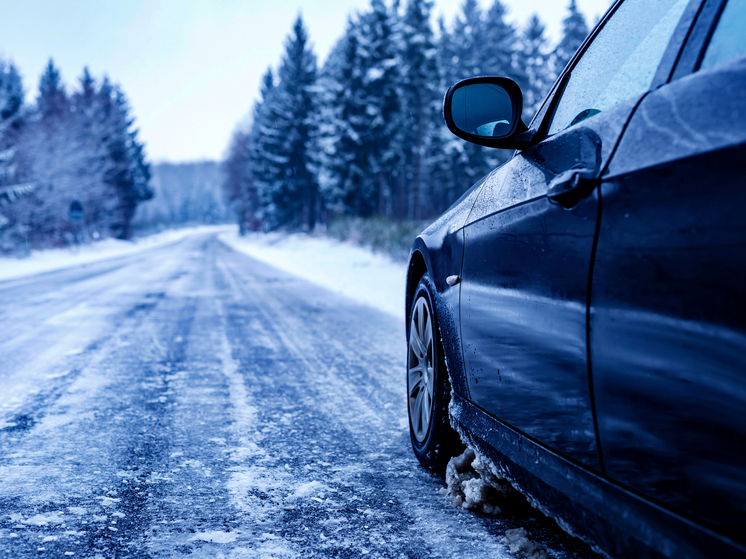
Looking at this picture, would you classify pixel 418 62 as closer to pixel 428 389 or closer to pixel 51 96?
pixel 51 96

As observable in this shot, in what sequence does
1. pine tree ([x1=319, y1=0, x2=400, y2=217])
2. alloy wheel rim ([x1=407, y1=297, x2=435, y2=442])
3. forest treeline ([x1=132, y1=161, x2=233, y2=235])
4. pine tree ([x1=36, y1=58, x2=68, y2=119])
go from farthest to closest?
forest treeline ([x1=132, y1=161, x2=233, y2=235]) < pine tree ([x1=36, y1=58, x2=68, y2=119]) < pine tree ([x1=319, y1=0, x2=400, y2=217]) < alloy wheel rim ([x1=407, y1=297, x2=435, y2=442])

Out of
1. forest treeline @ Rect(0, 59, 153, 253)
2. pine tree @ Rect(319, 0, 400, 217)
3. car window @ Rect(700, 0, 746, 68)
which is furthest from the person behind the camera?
pine tree @ Rect(319, 0, 400, 217)

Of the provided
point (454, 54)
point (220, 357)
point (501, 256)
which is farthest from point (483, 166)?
point (501, 256)

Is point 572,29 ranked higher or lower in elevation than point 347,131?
higher

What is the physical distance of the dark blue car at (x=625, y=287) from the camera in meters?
1.14

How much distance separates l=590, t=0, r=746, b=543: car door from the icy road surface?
3.48ft

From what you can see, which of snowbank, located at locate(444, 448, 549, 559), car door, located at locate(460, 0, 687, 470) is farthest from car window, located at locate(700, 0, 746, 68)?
snowbank, located at locate(444, 448, 549, 559)

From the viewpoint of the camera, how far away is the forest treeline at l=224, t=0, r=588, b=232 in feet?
120

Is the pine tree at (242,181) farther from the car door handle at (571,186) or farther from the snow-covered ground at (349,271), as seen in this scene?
the car door handle at (571,186)

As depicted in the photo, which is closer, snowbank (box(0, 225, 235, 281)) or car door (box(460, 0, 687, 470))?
car door (box(460, 0, 687, 470))

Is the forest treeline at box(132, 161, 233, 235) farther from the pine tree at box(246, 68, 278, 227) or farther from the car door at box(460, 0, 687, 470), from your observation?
the car door at box(460, 0, 687, 470)

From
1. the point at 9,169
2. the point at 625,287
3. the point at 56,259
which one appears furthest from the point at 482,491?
the point at 56,259

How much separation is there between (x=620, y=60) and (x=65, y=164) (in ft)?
137

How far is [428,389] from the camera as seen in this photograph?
304 cm
